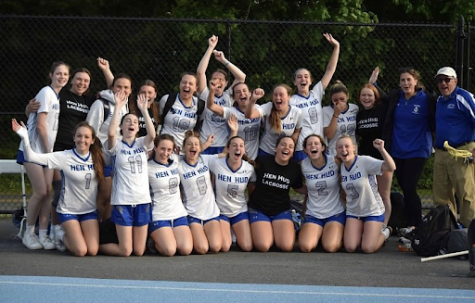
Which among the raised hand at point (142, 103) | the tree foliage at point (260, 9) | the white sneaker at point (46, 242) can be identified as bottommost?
the white sneaker at point (46, 242)

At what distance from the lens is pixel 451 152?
32.9 feet

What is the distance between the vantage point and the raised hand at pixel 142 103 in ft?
31.4

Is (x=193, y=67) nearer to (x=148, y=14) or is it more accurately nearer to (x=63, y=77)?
(x=148, y=14)

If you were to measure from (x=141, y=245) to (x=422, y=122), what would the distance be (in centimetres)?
354

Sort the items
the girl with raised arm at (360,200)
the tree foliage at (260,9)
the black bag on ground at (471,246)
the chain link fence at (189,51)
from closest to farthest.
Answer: the black bag on ground at (471,246) → the girl with raised arm at (360,200) → the chain link fence at (189,51) → the tree foliage at (260,9)

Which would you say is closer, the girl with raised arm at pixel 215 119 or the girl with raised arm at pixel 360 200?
the girl with raised arm at pixel 360 200

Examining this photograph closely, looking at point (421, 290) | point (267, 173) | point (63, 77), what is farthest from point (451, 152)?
point (63, 77)

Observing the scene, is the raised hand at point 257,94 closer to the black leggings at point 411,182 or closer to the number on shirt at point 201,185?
the number on shirt at point 201,185

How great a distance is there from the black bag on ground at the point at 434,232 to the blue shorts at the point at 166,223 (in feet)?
8.01

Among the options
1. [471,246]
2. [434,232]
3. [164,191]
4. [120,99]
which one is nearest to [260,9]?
[120,99]

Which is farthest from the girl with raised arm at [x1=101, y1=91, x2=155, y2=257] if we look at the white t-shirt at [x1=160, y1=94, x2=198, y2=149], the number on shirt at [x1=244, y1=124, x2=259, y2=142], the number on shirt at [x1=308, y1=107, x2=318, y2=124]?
the number on shirt at [x1=308, y1=107, x2=318, y2=124]

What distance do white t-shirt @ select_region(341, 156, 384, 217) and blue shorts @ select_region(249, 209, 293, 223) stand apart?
0.70 metres

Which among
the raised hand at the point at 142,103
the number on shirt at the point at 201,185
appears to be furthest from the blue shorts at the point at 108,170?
the number on shirt at the point at 201,185

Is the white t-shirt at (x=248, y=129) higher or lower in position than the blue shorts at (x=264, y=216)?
higher
